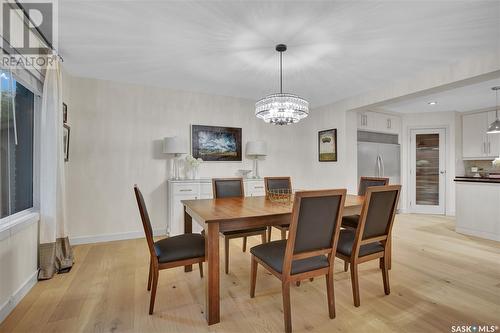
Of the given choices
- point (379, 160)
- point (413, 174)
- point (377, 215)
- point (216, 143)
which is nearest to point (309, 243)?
point (377, 215)

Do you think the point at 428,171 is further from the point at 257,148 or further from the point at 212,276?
the point at 212,276

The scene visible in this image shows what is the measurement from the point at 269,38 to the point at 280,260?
2089 mm

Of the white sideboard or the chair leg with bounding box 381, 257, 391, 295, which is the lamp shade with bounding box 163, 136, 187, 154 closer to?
the white sideboard

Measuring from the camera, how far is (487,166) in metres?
5.39

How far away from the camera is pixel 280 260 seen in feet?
5.73

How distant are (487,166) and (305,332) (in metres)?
6.27

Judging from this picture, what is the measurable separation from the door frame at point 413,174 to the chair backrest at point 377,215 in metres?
4.47

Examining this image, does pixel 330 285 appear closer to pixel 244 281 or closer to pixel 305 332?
pixel 305 332

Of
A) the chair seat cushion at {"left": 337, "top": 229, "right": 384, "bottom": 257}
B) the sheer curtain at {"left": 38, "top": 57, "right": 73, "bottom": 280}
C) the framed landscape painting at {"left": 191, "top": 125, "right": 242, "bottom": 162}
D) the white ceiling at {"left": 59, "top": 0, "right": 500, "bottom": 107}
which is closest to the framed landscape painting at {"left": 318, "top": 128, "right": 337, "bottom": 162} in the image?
the white ceiling at {"left": 59, "top": 0, "right": 500, "bottom": 107}

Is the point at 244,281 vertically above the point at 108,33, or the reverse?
the point at 108,33

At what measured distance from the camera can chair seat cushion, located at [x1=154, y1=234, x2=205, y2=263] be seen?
6.20 feet

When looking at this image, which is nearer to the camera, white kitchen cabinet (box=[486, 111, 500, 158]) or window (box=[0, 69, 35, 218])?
window (box=[0, 69, 35, 218])

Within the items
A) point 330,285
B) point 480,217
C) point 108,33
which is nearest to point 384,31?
point 330,285

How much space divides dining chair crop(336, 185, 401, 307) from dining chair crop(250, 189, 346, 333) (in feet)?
0.84
